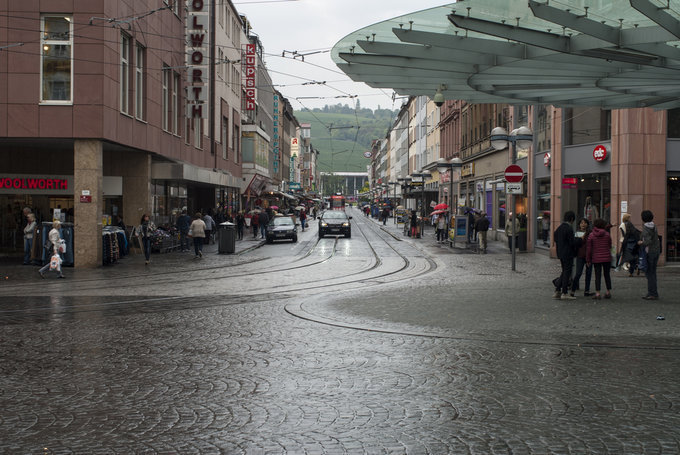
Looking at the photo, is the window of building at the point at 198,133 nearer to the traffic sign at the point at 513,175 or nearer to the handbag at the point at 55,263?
the handbag at the point at 55,263

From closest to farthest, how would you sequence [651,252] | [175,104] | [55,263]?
1. [651,252]
2. [55,263]
3. [175,104]

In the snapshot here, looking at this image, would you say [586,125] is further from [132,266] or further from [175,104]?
[175,104]

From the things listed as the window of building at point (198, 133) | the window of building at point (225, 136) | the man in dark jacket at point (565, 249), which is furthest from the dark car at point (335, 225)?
the man in dark jacket at point (565, 249)

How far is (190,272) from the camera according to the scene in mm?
20672

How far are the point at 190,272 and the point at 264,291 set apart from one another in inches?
234

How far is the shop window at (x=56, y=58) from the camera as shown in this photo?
71.7ft

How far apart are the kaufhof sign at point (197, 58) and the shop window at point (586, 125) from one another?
16.1 m

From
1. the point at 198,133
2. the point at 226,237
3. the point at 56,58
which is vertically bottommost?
the point at 226,237

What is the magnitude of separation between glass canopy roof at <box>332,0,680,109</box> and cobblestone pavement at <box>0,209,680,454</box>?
4443 mm

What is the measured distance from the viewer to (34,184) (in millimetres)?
26000

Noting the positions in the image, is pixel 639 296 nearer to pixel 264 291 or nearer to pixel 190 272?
pixel 264 291

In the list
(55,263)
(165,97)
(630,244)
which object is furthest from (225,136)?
(630,244)

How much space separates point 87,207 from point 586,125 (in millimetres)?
16624

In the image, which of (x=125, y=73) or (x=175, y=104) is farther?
(x=175, y=104)
